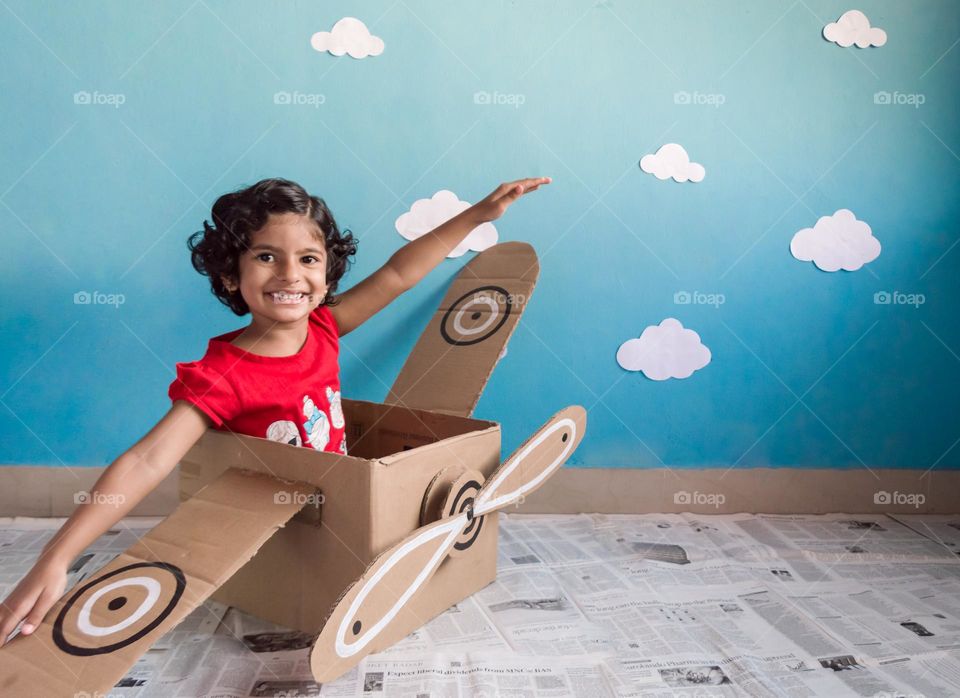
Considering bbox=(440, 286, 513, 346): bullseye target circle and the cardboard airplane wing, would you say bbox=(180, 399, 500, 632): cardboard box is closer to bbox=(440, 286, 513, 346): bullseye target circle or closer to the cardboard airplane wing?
the cardboard airplane wing

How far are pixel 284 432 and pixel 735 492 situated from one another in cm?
91

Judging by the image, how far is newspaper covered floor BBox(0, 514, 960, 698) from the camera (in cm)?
89

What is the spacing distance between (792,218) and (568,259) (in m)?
0.44

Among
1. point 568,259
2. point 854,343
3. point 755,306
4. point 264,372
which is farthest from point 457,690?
point 854,343

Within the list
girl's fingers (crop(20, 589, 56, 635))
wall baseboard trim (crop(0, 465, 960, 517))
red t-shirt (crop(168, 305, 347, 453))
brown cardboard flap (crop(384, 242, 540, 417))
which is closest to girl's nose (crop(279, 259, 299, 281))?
red t-shirt (crop(168, 305, 347, 453))

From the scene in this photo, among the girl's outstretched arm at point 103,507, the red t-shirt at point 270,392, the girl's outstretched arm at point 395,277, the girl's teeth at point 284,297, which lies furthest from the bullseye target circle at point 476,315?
the girl's outstretched arm at point 103,507

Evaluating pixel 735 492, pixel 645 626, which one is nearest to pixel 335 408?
pixel 645 626

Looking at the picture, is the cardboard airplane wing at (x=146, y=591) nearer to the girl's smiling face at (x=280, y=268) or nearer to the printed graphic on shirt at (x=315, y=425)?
the printed graphic on shirt at (x=315, y=425)

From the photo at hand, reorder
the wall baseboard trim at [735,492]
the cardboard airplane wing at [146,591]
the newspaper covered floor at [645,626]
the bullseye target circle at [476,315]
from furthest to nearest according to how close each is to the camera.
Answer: the wall baseboard trim at [735,492]
the bullseye target circle at [476,315]
the newspaper covered floor at [645,626]
the cardboard airplane wing at [146,591]

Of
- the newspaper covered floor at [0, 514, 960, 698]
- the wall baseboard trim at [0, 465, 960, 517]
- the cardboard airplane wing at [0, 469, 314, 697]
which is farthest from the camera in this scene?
the wall baseboard trim at [0, 465, 960, 517]

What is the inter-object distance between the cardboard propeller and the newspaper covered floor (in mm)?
69

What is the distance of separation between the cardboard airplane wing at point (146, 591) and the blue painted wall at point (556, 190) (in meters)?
0.53

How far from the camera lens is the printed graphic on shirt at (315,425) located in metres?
1.08

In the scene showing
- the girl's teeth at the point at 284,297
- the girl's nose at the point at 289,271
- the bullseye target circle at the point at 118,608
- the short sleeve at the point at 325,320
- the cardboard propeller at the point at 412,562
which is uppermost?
the girl's nose at the point at 289,271
